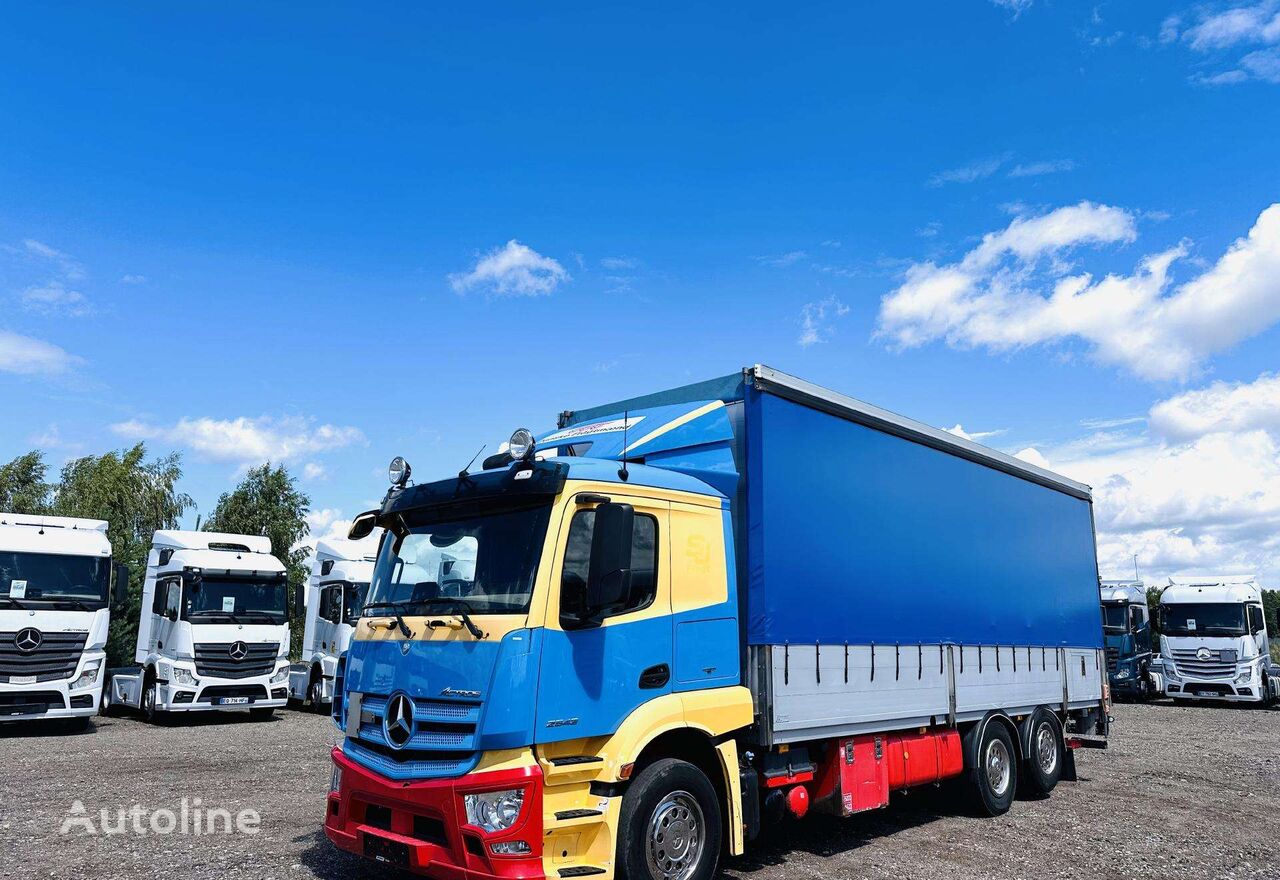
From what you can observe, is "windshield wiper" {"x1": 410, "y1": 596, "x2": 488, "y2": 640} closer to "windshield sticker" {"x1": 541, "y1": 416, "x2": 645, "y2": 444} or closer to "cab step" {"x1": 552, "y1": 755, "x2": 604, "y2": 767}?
"cab step" {"x1": 552, "y1": 755, "x2": 604, "y2": 767}

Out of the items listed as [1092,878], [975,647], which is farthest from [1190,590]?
[1092,878]

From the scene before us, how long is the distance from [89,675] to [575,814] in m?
14.1

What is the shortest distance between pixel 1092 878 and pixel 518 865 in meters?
5.04

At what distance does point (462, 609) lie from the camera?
541 cm

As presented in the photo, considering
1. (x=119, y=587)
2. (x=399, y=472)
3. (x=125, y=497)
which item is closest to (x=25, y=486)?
(x=125, y=497)

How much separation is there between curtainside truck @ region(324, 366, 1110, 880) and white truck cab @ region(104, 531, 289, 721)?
1157cm

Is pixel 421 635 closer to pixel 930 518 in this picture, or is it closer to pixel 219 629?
pixel 930 518

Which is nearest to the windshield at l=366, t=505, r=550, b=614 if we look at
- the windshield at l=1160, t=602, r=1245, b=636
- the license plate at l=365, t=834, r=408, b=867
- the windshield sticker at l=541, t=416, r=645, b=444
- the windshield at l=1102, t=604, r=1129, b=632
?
the license plate at l=365, t=834, r=408, b=867

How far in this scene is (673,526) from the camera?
6199 mm

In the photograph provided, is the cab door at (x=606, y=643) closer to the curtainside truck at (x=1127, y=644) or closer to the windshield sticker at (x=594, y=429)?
the windshield sticker at (x=594, y=429)

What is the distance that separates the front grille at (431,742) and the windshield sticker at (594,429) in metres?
2.88

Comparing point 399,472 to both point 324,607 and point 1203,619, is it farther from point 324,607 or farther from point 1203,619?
point 1203,619

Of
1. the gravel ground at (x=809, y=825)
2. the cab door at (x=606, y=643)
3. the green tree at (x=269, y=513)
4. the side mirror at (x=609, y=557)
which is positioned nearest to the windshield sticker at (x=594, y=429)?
the cab door at (x=606, y=643)

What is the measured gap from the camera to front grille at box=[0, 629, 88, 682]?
48.3ft
